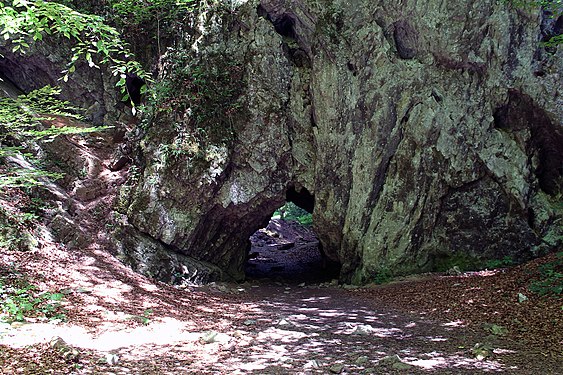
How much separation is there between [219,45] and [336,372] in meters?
11.6

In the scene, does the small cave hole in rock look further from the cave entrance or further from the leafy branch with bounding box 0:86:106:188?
the leafy branch with bounding box 0:86:106:188

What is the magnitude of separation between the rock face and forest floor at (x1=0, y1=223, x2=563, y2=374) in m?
2.52

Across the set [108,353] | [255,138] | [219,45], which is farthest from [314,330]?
[219,45]

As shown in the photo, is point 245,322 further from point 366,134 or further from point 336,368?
point 366,134

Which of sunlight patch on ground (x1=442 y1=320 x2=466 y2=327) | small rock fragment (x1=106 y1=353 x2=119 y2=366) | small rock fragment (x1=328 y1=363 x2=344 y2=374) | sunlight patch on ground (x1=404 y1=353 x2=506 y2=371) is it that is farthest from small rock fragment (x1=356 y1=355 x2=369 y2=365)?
small rock fragment (x1=106 y1=353 x2=119 y2=366)

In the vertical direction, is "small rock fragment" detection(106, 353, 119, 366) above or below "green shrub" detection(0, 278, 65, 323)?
below

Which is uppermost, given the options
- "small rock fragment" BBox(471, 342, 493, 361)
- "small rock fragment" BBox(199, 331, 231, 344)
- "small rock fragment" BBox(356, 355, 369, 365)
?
"small rock fragment" BBox(471, 342, 493, 361)

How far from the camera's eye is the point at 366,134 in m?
12.6

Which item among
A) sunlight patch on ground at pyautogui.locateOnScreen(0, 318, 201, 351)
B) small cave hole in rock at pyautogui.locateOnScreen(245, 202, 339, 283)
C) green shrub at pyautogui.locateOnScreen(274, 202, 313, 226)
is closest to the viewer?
sunlight patch on ground at pyautogui.locateOnScreen(0, 318, 201, 351)

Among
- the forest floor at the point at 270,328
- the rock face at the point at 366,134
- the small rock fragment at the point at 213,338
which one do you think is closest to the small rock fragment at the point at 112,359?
the forest floor at the point at 270,328

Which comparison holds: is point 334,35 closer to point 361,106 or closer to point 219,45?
point 361,106

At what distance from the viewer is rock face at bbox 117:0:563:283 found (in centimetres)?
1149

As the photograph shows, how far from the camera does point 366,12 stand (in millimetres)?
12516

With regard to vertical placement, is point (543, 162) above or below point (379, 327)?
above
